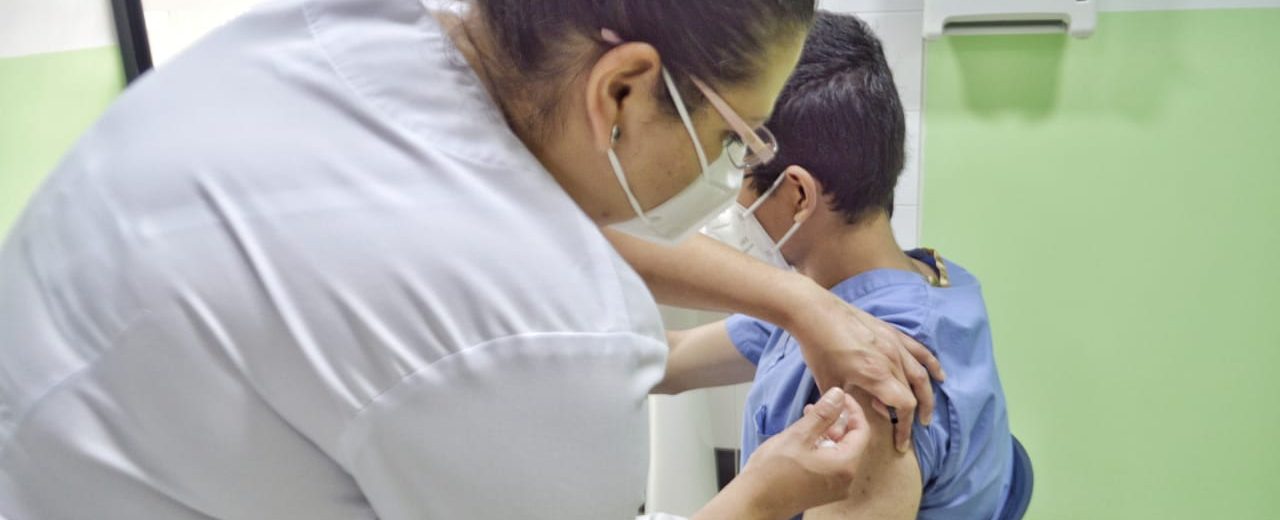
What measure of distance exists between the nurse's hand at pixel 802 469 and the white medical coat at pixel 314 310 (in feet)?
1.21

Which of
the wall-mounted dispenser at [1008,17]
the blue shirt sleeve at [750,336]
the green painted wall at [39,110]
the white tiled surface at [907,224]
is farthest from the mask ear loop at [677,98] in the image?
the white tiled surface at [907,224]

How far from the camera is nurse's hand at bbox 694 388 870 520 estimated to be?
1001 mm

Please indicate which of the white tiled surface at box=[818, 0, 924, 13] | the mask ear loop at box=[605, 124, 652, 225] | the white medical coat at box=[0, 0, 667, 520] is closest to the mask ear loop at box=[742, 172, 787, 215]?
the mask ear loop at box=[605, 124, 652, 225]

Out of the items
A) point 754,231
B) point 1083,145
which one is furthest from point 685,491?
point 1083,145

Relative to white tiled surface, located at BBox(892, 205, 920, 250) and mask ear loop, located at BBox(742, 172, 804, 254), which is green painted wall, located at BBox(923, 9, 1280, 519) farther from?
mask ear loop, located at BBox(742, 172, 804, 254)

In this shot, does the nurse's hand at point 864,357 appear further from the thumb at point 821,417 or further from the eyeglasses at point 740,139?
the eyeglasses at point 740,139

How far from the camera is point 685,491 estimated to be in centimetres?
204

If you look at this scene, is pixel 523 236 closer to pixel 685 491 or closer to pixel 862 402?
pixel 862 402

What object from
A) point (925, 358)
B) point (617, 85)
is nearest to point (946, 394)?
point (925, 358)

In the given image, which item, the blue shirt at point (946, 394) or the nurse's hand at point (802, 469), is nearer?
the nurse's hand at point (802, 469)

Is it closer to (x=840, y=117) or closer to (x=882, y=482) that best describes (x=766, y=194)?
(x=840, y=117)

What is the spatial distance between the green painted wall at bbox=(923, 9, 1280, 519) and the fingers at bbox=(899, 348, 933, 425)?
1100mm

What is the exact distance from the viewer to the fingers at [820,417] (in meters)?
1.02

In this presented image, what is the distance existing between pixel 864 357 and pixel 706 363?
46 cm
